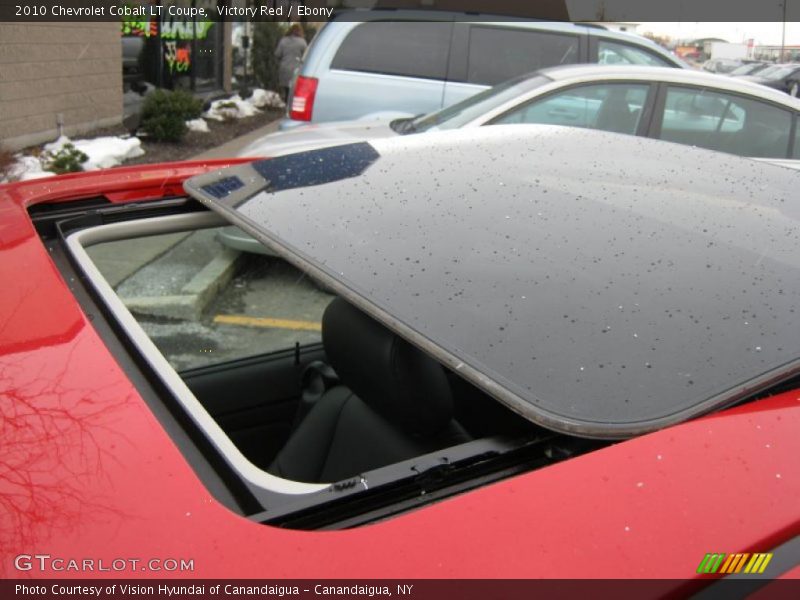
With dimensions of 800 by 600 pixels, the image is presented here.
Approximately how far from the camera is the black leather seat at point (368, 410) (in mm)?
1635

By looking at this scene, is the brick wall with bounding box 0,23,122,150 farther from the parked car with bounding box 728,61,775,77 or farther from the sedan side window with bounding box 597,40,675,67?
the parked car with bounding box 728,61,775,77

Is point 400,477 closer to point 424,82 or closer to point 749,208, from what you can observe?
point 749,208

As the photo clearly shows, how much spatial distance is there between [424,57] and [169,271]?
311 centimetres

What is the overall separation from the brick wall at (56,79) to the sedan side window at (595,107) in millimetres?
5725

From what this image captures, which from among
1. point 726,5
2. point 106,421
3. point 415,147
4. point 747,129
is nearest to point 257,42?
point 726,5

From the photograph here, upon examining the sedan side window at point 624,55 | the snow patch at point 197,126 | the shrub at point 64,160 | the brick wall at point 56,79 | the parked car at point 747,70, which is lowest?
the snow patch at point 197,126

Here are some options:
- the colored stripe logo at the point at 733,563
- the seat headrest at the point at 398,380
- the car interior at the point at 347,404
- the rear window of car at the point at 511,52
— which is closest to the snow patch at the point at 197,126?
the rear window of car at the point at 511,52

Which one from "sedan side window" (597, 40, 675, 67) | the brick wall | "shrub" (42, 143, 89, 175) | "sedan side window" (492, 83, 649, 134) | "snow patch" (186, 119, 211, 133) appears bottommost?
"snow patch" (186, 119, 211, 133)

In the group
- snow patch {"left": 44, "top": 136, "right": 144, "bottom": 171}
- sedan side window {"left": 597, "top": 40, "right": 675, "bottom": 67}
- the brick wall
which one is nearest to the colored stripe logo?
sedan side window {"left": 597, "top": 40, "right": 675, "bottom": 67}

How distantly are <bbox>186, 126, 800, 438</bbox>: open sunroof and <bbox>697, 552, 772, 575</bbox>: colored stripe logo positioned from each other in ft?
0.77

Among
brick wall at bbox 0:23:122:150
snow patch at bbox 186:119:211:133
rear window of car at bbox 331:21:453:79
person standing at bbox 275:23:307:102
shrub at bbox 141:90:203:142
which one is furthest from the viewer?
person standing at bbox 275:23:307:102

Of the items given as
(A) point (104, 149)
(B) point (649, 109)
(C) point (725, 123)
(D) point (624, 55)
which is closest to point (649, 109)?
(B) point (649, 109)

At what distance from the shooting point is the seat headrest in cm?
163

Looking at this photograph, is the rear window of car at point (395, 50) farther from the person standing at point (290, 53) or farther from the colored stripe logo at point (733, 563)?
the person standing at point (290, 53)
